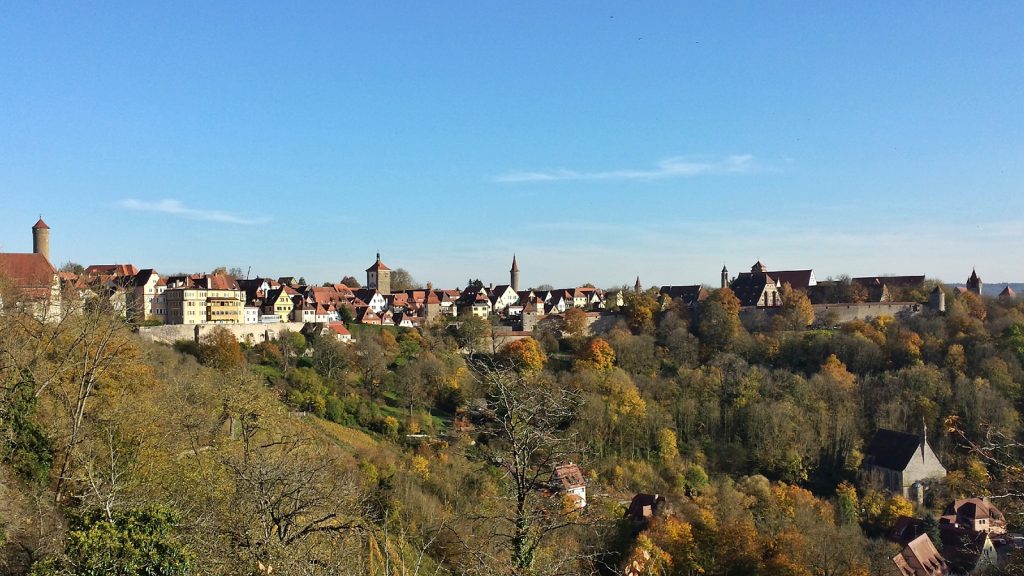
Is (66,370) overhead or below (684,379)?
overhead

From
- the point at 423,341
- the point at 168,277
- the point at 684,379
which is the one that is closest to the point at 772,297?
the point at 684,379

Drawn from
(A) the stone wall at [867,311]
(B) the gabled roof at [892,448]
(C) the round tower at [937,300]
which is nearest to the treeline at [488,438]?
(C) the round tower at [937,300]

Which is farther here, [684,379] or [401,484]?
[684,379]

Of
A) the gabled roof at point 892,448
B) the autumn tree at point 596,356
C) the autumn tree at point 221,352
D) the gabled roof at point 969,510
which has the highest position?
the autumn tree at point 221,352

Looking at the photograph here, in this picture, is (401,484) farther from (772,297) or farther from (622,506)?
(772,297)

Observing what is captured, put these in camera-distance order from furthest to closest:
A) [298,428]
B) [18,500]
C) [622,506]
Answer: [622,506]
[298,428]
[18,500]

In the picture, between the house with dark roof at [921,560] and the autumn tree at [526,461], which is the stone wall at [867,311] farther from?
the autumn tree at [526,461]

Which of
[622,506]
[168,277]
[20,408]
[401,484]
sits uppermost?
[168,277]

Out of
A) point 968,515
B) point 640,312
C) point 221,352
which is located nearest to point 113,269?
point 221,352
